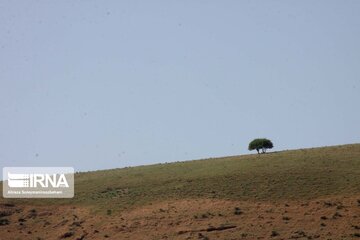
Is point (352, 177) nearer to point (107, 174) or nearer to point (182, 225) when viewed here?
point (182, 225)

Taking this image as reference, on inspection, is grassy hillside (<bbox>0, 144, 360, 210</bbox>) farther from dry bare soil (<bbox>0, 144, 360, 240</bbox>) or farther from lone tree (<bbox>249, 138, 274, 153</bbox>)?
lone tree (<bbox>249, 138, 274, 153</bbox>)

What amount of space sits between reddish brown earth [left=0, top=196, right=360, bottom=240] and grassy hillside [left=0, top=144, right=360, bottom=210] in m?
2.00

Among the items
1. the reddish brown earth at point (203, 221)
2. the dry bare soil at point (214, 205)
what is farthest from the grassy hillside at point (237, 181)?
the reddish brown earth at point (203, 221)

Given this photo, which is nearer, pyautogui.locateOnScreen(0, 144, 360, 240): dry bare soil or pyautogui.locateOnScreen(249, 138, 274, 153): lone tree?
pyautogui.locateOnScreen(0, 144, 360, 240): dry bare soil

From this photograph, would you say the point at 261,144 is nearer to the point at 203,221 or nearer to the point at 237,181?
the point at 237,181

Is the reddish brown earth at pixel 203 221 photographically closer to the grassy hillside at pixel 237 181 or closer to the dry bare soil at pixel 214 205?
the dry bare soil at pixel 214 205

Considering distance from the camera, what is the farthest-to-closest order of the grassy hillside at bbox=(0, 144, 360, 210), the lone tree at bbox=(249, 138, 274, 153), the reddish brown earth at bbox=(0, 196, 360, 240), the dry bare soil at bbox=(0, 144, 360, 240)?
the lone tree at bbox=(249, 138, 274, 153)
the grassy hillside at bbox=(0, 144, 360, 210)
the dry bare soil at bbox=(0, 144, 360, 240)
the reddish brown earth at bbox=(0, 196, 360, 240)

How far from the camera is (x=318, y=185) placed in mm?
52125

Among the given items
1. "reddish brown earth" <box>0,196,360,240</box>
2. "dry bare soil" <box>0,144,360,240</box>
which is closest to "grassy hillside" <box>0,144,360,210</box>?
"dry bare soil" <box>0,144,360,240</box>

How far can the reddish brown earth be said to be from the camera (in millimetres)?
43250

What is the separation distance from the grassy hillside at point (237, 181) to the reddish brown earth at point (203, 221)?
200 cm

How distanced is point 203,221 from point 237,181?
10557 mm

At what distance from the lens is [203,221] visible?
46.5 m

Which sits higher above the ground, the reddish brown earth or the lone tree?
the lone tree
